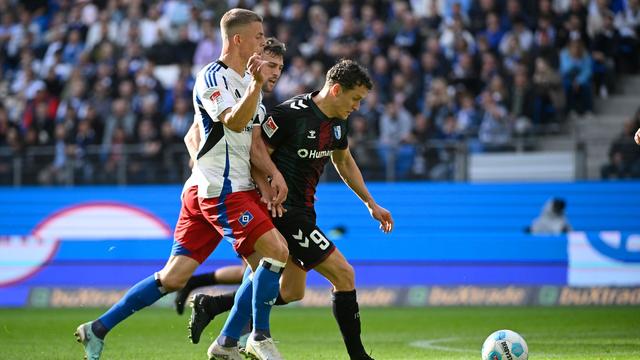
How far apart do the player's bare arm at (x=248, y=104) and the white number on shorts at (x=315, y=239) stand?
3.15 ft

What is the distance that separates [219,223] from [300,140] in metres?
0.91

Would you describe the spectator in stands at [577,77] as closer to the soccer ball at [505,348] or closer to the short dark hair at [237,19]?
the soccer ball at [505,348]

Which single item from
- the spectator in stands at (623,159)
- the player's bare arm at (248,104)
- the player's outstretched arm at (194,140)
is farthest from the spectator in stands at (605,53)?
the player's bare arm at (248,104)

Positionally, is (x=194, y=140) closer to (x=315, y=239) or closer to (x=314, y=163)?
(x=314, y=163)

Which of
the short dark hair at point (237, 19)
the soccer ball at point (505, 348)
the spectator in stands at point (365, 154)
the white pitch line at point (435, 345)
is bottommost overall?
the white pitch line at point (435, 345)

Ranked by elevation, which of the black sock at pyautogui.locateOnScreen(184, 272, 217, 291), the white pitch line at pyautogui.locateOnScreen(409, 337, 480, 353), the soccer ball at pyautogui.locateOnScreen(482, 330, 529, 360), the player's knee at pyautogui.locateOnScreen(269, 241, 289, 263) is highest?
the player's knee at pyautogui.locateOnScreen(269, 241, 289, 263)

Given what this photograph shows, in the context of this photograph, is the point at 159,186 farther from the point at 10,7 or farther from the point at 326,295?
the point at 10,7

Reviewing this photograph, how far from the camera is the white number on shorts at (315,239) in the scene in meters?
7.77

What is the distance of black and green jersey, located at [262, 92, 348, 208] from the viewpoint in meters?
7.99

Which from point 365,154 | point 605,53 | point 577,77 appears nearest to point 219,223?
point 365,154

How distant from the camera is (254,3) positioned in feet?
73.5

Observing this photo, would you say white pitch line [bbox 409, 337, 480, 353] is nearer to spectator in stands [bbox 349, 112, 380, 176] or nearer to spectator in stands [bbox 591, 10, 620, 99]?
spectator in stands [bbox 349, 112, 380, 176]

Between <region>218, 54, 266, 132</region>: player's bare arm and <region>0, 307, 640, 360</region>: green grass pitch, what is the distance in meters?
2.47

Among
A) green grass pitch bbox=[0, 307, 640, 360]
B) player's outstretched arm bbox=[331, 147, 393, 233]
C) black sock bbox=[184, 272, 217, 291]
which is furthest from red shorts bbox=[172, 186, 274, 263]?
black sock bbox=[184, 272, 217, 291]
